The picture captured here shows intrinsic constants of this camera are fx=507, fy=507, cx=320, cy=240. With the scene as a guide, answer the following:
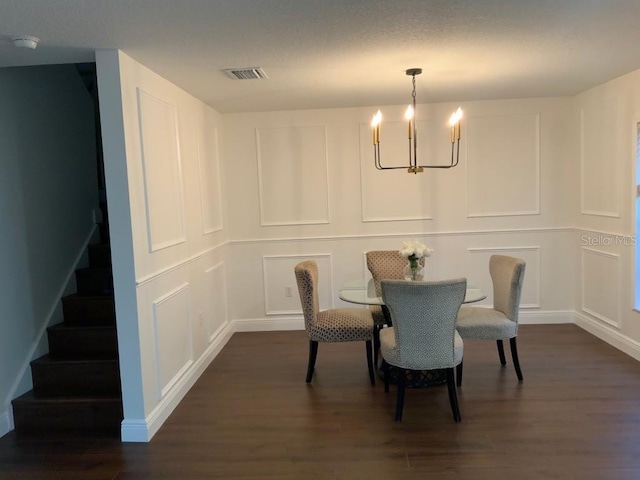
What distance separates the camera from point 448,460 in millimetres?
2645

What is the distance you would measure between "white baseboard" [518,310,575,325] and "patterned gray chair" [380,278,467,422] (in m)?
2.41

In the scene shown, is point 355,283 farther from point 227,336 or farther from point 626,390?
point 626,390

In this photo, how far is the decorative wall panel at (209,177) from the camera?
4348mm

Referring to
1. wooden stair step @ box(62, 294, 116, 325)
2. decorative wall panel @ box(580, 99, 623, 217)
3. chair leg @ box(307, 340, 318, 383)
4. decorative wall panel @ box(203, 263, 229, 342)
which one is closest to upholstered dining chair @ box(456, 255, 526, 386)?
chair leg @ box(307, 340, 318, 383)

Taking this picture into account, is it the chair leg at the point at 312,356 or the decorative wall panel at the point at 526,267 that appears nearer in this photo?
the chair leg at the point at 312,356

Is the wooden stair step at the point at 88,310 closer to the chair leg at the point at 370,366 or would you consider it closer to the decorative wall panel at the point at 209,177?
the decorative wall panel at the point at 209,177

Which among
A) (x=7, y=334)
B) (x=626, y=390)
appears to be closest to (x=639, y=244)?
(x=626, y=390)

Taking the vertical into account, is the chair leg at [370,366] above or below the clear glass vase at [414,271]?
below

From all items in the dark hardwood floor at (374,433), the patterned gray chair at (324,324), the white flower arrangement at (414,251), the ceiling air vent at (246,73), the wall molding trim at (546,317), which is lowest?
the dark hardwood floor at (374,433)

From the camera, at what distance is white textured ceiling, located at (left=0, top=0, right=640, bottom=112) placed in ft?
7.37

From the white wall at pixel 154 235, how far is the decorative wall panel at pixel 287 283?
0.98 metres

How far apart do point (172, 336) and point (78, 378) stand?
64cm

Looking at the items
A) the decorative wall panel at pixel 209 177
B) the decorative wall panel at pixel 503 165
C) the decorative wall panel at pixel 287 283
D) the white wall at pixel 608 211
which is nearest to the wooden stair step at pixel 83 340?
the decorative wall panel at pixel 209 177

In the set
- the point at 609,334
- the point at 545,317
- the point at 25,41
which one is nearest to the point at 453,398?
the point at 609,334
